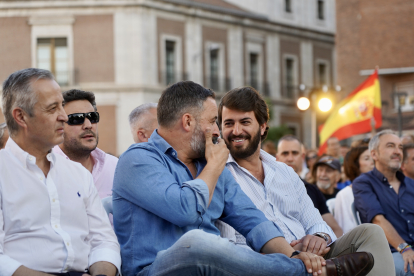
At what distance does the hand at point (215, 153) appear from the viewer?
366cm

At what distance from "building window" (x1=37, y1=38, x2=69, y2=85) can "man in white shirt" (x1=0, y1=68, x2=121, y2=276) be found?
25664 mm

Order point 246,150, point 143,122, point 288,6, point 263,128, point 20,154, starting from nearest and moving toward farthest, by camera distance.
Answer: point 20,154
point 246,150
point 263,128
point 143,122
point 288,6

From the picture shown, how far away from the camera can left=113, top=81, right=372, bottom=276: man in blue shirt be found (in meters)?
3.22

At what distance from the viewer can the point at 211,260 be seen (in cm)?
320

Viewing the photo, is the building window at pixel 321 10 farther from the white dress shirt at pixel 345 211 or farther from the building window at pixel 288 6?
the white dress shirt at pixel 345 211

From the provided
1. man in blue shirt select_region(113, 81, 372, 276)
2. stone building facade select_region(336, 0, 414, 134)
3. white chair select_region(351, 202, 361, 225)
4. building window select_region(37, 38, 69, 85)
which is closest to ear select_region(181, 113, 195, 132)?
man in blue shirt select_region(113, 81, 372, 276)

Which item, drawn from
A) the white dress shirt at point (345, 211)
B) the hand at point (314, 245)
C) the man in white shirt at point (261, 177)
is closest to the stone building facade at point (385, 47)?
the white dress shirt at point (345, 211)

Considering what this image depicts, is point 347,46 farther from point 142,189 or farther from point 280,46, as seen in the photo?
point 142,189

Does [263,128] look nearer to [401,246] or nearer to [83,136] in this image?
[83,136]

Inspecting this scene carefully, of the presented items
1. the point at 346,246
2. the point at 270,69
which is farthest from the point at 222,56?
the point at 346,246

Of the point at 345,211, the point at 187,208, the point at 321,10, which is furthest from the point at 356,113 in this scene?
the point at 321,10

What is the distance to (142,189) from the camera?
11.4 ft

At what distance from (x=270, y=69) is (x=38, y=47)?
1273 cm

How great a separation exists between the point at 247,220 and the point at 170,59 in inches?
1037
